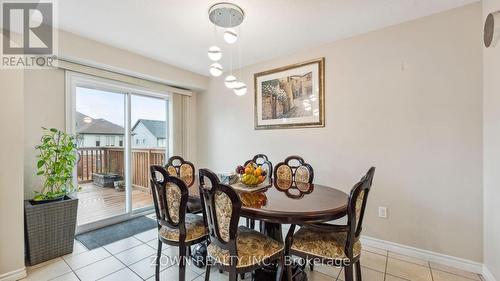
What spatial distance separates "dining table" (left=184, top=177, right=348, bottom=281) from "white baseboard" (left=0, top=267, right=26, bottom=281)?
1.65m

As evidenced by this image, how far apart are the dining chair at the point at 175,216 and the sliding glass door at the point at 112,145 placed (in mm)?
1904

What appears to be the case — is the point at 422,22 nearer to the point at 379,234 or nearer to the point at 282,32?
the point at 282,32

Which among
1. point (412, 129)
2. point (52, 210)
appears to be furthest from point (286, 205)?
point (52, 210)

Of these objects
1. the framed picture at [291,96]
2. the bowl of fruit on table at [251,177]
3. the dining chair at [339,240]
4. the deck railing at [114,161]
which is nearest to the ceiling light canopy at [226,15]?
the framed picture at [291,96]

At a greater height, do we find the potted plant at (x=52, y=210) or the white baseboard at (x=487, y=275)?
the potted plant at (x=52, y=210)

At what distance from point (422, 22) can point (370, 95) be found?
851 mm

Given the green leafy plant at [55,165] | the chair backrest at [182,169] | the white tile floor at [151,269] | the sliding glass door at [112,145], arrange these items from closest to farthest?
1. the white tile floor at [151,269]
2. the green leafy plant at [55,165]
3. the chair backrest at [182,169]
4. the sliding glass door at [112,145]

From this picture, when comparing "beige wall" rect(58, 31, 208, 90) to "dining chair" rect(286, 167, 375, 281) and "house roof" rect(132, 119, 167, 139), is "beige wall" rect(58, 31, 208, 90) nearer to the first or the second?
"house roof" rect(132, 119, 167, 139)

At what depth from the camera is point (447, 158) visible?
2.23 m

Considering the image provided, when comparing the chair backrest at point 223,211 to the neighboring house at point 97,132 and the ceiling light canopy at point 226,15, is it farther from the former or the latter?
the neighboring house at point 97,132

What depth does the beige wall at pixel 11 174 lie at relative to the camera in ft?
6.53

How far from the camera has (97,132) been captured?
333 centimetres

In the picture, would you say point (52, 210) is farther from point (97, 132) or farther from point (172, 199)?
point (172, 199)

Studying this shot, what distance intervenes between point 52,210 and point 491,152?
4204 millimetres
